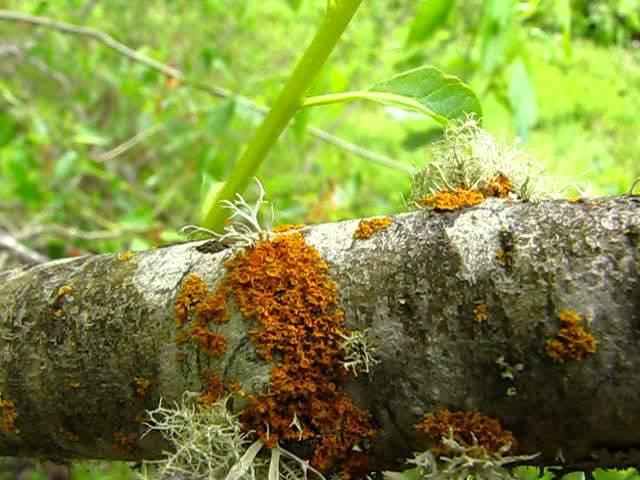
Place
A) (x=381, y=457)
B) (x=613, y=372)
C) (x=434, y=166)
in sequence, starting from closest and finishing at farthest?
(x=613, y=372) → (x=381, y=457) → (x=434, y=166)

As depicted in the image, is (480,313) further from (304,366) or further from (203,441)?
(203,441)

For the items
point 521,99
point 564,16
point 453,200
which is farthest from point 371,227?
point 521,99

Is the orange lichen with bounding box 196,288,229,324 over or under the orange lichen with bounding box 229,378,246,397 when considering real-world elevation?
over

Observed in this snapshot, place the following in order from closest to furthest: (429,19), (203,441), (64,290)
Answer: (203,441) → (64,290) → (429,19)

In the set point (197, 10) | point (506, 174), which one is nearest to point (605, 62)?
point (197, 10)

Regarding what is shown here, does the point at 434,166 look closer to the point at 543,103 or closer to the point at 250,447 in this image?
the point at 250,447

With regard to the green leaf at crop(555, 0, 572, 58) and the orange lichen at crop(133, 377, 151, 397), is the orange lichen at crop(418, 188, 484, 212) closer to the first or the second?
the orange lichen at crop(133, 377, 151, 397)

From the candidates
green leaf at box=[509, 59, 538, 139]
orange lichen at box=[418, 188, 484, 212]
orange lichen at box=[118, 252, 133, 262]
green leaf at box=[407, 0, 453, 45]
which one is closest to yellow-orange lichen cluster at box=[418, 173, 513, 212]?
orange lichen at box=[418, 188, 484, 212]
